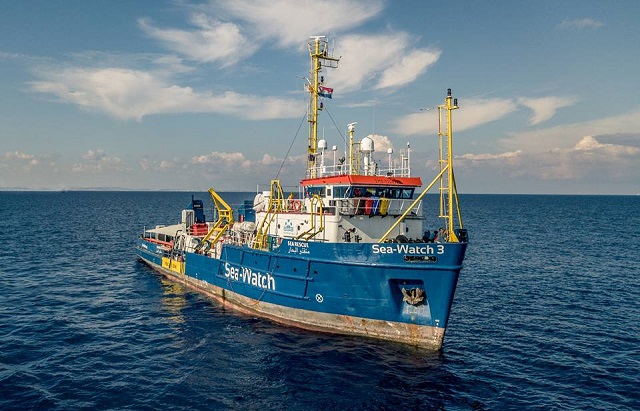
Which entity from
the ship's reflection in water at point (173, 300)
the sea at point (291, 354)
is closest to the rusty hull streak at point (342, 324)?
the sea at point (291, 354)

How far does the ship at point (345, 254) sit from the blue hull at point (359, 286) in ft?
0.16

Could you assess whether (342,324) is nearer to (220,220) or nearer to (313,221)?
(313,221)

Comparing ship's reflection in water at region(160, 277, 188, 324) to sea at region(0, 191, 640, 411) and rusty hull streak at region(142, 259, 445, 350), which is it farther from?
rusty hull streak at region(142, 259, 445, 350)

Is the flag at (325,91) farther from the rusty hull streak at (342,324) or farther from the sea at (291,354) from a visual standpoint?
the sea at (291,354)

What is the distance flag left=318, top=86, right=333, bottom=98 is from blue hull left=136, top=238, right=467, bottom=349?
37.3ft

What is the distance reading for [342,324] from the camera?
22.0m

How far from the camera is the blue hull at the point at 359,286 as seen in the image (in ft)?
64.3

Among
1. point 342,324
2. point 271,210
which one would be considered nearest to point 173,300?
point 271,210

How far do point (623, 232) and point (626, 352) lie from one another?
68.4 m

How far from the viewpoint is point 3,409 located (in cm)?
1492

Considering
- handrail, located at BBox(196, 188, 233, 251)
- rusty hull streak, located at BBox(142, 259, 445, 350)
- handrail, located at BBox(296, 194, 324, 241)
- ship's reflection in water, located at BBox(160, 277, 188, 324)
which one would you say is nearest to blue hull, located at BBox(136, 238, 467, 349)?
rusty hull streak, located at BBox(142, 259, 445, 350)

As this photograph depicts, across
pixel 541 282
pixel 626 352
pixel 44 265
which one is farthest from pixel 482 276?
pixel 44 265

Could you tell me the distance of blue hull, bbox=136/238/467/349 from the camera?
64.3 feet

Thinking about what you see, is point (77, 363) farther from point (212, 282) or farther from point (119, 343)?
point (212, 282)
